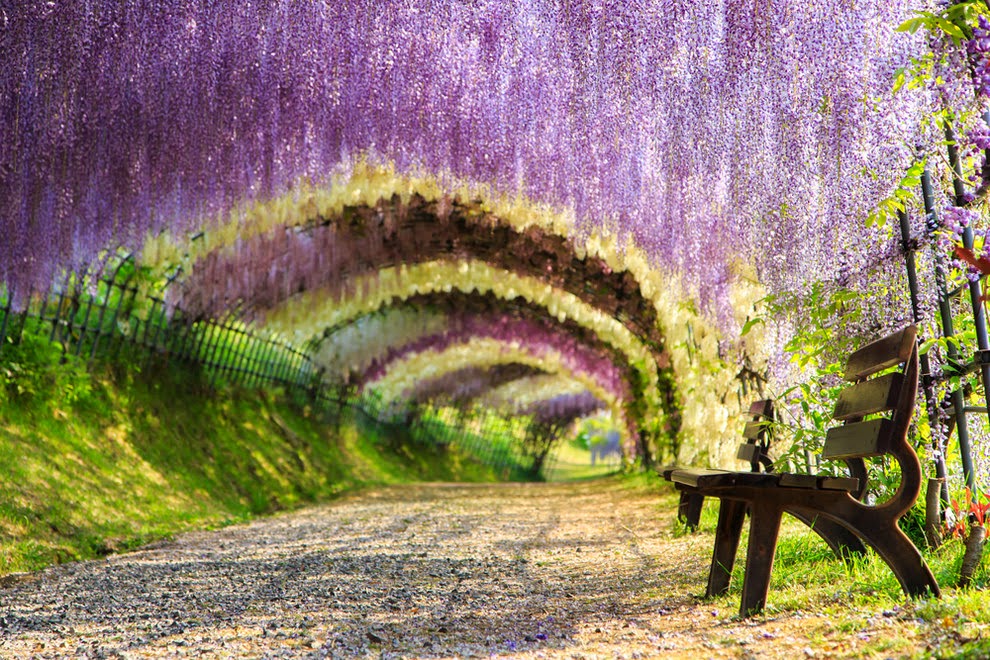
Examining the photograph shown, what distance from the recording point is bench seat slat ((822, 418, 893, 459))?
109 inches

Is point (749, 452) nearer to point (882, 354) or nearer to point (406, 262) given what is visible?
point (882, 354)

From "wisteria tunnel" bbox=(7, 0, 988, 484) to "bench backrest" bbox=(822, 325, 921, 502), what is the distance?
0.57 m

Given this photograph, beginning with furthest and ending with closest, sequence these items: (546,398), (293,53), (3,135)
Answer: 1. (546,398)
2. (293,53)
3. (3,135)

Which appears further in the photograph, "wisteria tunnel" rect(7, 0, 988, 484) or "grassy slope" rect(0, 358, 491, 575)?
"grassy slope" rect(0, 358, 491, 575)

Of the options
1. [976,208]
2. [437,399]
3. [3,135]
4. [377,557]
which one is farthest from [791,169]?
[437,399]

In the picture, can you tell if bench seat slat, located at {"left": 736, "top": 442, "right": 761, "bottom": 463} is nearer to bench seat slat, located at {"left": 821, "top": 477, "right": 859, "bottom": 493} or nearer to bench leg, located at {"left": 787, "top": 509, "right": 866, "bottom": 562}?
bench leg, located at {"left": 787, "top": 509, "right": 866, "bottom": 562}

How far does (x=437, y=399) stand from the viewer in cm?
2142

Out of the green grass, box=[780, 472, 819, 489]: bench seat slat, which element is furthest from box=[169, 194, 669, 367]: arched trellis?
box=[780, 472, 819, 489]: bench seat slat

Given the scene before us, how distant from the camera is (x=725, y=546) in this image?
3.36 m

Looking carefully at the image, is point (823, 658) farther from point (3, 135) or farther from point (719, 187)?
point (3, 135)

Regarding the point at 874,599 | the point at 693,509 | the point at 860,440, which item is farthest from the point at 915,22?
the point at 693,509

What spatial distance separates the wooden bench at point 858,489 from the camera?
9.03ft

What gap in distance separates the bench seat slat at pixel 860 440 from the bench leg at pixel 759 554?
12.2 inches

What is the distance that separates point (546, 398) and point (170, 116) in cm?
1904
